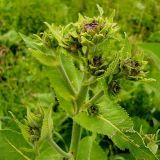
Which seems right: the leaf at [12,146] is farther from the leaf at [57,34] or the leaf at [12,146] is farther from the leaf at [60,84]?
the leaf at [57,34]

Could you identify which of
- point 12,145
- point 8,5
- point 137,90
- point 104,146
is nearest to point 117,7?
point 8,5

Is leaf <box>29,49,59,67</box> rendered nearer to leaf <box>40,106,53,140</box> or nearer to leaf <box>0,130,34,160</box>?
leaf <box>40,106,53,140</box>

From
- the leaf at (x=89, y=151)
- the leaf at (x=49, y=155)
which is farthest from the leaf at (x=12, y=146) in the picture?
the leaf at (x=89, y=151)

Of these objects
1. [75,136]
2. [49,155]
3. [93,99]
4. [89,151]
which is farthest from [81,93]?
[89,151]

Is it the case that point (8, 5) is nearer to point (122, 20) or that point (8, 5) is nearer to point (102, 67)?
point (122, 20)

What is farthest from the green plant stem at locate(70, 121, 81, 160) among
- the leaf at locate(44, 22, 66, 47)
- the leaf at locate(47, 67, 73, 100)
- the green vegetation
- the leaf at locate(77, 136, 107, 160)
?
the leaf at locate(44, 22, 66, 47)

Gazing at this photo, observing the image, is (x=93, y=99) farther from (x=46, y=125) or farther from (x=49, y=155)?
(x=49, y=155)
